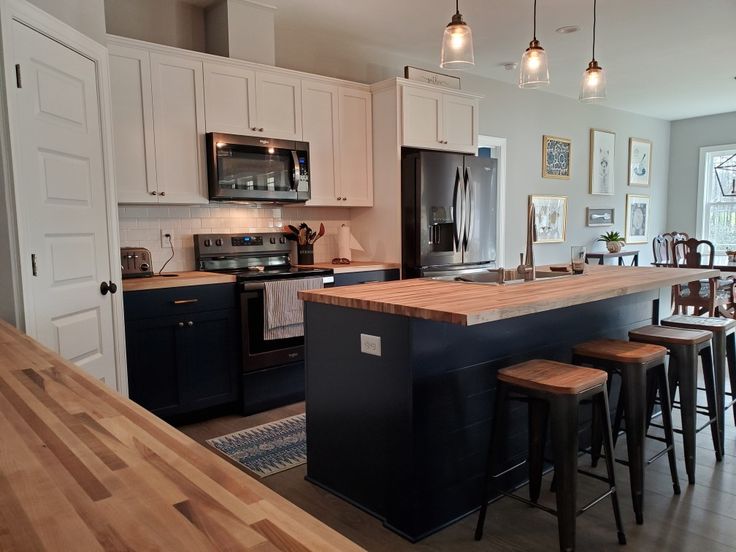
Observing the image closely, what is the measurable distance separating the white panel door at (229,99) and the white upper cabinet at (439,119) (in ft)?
4.02

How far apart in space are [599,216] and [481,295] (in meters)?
5.84

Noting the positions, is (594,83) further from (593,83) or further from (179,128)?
(179,128)

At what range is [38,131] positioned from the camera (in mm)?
2271

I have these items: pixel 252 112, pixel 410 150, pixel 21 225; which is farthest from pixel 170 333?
pixel 410 150

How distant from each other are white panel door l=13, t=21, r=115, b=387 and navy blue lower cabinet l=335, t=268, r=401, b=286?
1.64 metres

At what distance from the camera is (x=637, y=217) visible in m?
8.04

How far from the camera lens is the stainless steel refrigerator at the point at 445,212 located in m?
4.26

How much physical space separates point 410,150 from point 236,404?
2.40 m

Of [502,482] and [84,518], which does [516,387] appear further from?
[84,518]

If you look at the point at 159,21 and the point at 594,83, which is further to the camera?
the point at 159,21

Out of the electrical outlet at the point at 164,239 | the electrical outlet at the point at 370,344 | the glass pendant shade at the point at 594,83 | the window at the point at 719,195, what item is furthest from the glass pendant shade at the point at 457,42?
the window at the point at 719,195

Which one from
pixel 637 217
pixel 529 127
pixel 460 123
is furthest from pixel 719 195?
pixel 460 123

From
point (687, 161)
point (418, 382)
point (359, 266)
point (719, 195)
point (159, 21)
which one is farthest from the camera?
point (687, 161)

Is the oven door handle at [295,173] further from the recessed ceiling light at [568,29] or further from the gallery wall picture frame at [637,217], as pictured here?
the gallery wall picture frame at [637,217]
